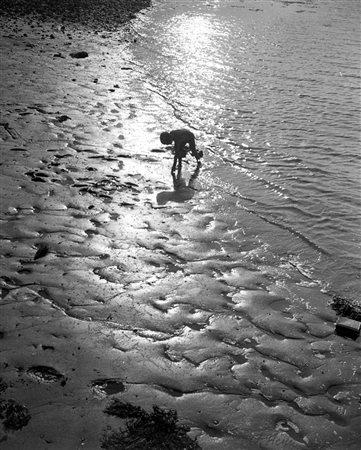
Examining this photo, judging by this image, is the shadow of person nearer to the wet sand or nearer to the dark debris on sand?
the wet sand

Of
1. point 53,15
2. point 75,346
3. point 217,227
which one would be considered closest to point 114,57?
point 53,15

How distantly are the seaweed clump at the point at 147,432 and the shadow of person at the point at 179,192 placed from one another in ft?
14.8

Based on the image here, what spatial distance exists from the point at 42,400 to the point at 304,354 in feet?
9.18

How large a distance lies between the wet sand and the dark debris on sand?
1375 centimetres

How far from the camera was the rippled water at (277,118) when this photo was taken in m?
8.52

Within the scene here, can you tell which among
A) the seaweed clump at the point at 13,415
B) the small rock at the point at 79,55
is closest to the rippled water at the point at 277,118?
the small rock at the point at 79,55

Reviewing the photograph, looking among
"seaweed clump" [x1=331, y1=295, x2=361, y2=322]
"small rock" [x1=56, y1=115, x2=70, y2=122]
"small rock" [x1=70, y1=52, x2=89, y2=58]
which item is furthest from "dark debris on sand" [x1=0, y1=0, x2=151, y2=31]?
"seaweed clump" [x1=331, y1=295, x2=361, y2=322]

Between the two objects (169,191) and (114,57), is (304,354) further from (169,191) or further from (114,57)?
(114,57)

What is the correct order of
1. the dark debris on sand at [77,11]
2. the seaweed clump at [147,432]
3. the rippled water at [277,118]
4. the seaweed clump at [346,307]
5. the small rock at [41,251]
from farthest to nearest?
the dark debris on sand at [77,11]
the rippled water at [277,118]
the small rock at [41,251]
the seaweed clump at [346,307]
the seaweed clump at [147,432]

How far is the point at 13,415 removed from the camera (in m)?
4.46

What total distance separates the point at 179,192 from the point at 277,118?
566 cm

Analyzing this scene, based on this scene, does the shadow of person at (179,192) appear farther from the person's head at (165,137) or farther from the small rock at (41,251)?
the small rock at (41,251)

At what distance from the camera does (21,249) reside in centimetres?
693

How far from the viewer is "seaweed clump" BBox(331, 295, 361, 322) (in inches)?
248
